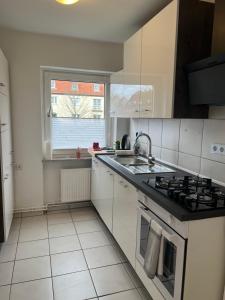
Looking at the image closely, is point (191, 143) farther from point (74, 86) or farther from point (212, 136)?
point (74, 86)

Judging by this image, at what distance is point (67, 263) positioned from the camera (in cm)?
216

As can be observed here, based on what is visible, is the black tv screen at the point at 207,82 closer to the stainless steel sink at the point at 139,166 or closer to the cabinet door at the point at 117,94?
the stainless steel sink at the point at 139,166

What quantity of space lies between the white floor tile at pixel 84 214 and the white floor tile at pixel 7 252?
2.87ft

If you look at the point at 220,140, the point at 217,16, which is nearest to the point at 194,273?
the point at 220,140

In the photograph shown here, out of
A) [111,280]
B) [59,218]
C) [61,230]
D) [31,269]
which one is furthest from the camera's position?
[59,218]

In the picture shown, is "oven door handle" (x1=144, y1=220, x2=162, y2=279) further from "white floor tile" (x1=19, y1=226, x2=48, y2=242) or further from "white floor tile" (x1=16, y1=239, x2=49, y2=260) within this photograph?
"white floor tile" (x1=19, y1=226, x2=48, y2=242)

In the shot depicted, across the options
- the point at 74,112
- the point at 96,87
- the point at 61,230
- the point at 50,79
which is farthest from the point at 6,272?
the point at 96,87

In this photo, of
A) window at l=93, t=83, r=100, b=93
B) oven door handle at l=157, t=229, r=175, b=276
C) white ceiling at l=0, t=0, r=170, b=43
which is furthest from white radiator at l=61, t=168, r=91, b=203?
oven door handle at l=157, t=229, r=175, b=276

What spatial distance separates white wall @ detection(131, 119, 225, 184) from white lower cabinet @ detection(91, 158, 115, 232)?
1.99 feet

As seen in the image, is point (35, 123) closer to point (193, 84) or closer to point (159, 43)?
point (159, 43)

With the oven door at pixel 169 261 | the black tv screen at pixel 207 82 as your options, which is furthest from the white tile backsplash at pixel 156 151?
the oven door at pixel 169 261

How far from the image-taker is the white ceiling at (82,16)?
2.05m

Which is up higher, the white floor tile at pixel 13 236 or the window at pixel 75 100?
the window at pixel 75 100

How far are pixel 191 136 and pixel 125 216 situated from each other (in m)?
0.90
